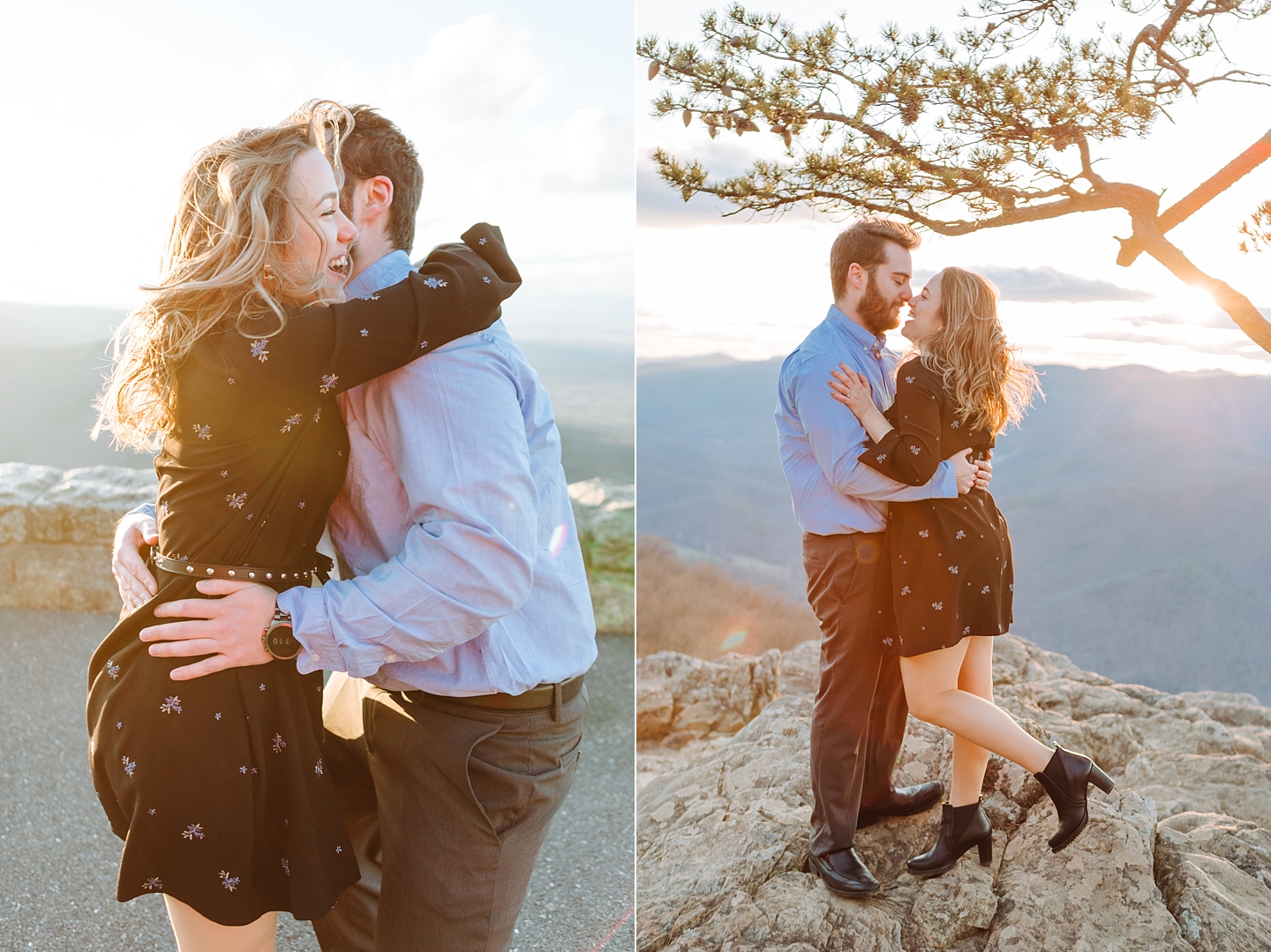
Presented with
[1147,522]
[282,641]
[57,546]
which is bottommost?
[57,546]

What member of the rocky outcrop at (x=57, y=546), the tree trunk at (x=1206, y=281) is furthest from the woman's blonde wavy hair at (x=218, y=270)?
the rocky outcrop at (x=57, y=546)

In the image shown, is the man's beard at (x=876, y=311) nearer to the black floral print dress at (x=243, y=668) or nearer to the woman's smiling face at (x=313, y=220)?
the black floral print dress at (x=243, y=668)

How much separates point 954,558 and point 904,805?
2.48 ft

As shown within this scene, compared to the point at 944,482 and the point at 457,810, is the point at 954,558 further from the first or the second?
the point at 457,810

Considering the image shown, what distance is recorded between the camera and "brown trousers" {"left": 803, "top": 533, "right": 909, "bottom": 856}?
7.08ft

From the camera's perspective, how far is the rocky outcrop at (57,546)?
169 inches

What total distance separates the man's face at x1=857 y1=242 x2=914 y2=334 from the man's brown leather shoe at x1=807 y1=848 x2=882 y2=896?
1.28 m

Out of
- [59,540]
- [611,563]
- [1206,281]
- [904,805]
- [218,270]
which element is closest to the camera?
[218,270]

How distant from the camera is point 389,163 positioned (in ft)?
3.98

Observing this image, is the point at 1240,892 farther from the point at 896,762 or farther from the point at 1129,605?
the point at 1129,605

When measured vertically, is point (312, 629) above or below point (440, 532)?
below

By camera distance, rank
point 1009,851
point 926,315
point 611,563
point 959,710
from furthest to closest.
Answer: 1. point 611,563
2. point 1009,851
3. point 926,315
4. point 959,710

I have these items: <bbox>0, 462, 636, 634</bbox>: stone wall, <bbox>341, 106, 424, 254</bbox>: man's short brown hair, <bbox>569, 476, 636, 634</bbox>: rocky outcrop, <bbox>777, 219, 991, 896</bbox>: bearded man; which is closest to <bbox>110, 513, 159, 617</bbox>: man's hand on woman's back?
<bbox>341, 106, 424, 254</bbox>: man's short brown hair

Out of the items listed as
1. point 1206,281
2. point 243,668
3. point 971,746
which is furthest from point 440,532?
point 1206,281
